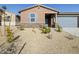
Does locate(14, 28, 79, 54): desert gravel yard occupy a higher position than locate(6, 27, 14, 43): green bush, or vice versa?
locate(6, 27, 14, 43): green bush

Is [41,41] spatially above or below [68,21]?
below

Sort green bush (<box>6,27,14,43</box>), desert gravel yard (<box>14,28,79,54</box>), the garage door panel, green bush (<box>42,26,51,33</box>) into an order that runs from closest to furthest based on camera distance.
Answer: desert gravel yard (<box>14,28,79,54</box>) → green bush (<box>6,27,14,43</box>) → green bush (<box>42,26,51,33</box>) → the garage door panel

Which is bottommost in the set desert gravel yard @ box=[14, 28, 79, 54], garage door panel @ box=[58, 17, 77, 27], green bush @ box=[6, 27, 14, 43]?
desert gravel yard @ box=[14, 28, 79, 54]

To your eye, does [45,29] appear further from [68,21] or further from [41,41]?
[68,21]

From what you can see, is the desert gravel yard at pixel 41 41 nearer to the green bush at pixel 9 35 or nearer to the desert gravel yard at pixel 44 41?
the desert gravel yard at pixel 44 41

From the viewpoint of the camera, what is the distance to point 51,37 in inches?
349

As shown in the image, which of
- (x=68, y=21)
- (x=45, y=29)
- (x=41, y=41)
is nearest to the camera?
(x=41, y=41)

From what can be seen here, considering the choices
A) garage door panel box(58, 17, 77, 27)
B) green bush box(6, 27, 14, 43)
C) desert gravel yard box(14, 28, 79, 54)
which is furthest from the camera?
garage door panel box(58, 17, 77, 27)

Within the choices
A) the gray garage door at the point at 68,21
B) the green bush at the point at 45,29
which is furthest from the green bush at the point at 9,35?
the gray garage door at the point at 68,21

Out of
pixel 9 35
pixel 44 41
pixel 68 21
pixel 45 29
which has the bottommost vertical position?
pixel 44 41

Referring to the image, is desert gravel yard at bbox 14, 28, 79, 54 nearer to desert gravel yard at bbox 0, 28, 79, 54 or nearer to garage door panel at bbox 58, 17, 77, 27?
desert gravel yard at bbox 0, 28, 79, 54

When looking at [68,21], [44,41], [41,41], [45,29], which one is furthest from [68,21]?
[41,41]

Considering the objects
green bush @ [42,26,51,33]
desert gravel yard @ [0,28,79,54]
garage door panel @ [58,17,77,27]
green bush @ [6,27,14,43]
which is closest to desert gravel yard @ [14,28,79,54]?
desert gravel yard @ [0,28,79,54]

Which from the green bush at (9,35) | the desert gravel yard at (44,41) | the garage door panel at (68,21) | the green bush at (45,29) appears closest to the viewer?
the desert gravel yard at (44,41)
